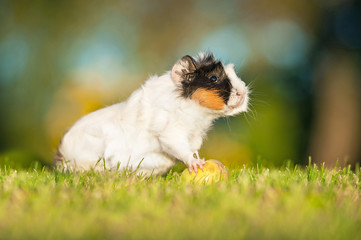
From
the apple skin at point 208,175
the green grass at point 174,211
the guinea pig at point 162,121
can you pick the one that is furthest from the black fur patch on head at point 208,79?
the green grass at point 174,211

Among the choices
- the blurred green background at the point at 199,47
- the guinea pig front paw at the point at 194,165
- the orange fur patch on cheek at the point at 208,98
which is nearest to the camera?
the guinea pig front paw at the point at 194,165

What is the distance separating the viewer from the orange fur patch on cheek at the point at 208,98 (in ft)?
12.3

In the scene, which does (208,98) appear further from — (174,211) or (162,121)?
(174,211)

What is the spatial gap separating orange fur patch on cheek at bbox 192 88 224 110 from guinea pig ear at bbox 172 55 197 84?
0.69ft

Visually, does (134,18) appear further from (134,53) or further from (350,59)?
(350,59)

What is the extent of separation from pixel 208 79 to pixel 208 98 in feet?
0.58

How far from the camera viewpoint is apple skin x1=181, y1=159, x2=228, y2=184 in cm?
360

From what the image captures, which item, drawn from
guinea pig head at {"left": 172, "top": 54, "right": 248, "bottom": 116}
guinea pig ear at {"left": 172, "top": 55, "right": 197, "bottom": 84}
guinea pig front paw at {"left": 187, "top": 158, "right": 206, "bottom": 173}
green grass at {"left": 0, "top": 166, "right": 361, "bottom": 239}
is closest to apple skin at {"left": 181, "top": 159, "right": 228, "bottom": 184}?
guinea pig front paw at {"left": 187, "top": 158, "right": 206, "bottom": 173}

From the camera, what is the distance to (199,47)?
32.0ft

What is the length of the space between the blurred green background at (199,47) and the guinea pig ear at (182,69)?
5345 mm

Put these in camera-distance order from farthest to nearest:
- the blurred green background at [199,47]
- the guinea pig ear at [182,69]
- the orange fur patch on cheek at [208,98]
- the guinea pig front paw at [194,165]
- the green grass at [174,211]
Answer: the blurred green background at [199,47] → the guinea pig ear at [182,69] → the orange fur patch on cheek at [208,98] → the guinea pig front paw at [194,165] → the green grass at [174,211]

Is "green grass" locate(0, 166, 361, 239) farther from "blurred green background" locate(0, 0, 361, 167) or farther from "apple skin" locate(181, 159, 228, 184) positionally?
"blurred green background" locate(0, 0, 361, 167)

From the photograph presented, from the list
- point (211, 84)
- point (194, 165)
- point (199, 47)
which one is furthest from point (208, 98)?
point (199, 47)

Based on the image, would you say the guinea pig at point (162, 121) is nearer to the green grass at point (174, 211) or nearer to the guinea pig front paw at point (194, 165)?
the guinea pig front paw at point (194, 165)
